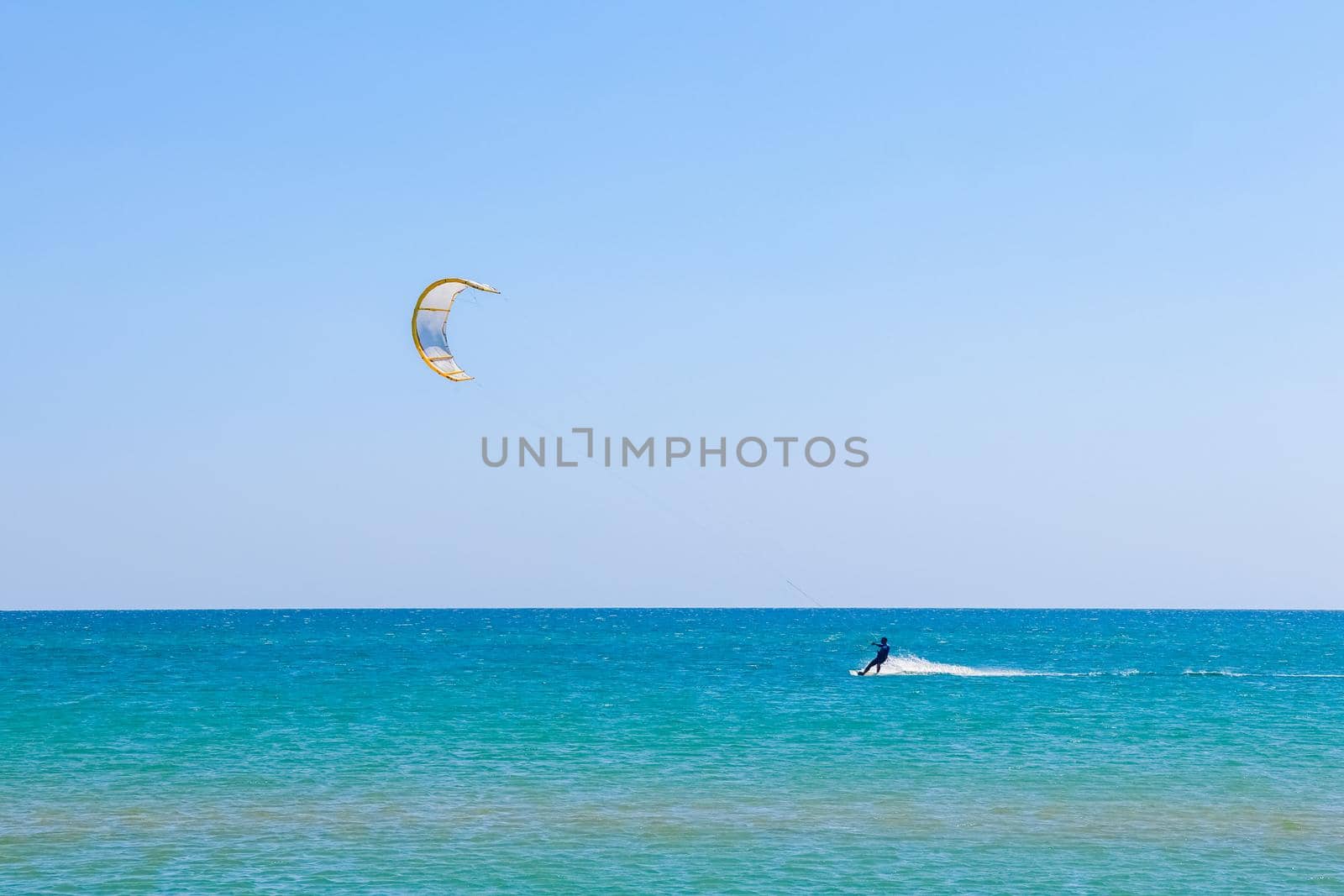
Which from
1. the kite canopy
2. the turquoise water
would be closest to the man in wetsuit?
the turquoise water

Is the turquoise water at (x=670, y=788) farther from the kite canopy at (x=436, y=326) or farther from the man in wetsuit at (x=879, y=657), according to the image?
the kite canopy at (x=436, y=326)

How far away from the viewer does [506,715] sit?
31.2 metres

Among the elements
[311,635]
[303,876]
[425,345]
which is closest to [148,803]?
[303,876]

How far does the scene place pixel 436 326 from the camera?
22.6 metres

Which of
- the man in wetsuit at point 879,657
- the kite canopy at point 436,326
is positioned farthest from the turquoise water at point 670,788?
the kite canopy at point 436,326

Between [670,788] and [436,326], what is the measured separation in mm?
8458

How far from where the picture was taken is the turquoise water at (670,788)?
49.1 ft

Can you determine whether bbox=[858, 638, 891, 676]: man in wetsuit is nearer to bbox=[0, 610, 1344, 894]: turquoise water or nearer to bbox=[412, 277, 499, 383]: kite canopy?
bbox=[0, 610, 1344, 894]: turquoise water

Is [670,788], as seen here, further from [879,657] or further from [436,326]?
[879,657]

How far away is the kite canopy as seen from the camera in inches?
853

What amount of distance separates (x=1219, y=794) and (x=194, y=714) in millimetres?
22508

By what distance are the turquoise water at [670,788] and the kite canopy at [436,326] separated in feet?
21.5

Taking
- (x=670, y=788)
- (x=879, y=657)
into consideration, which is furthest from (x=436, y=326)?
(x=879, y=657)

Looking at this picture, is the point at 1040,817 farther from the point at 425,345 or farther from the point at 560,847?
the point at 425,345
